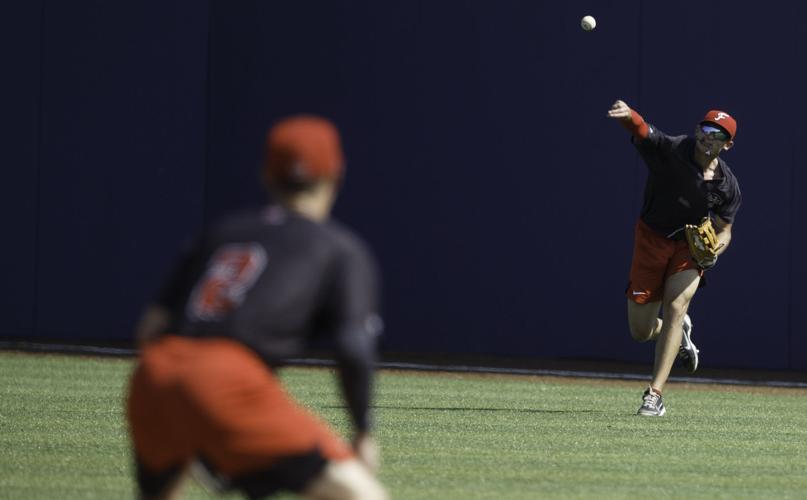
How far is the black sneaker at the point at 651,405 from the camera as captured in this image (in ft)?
37.2

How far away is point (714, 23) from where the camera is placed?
17453mm

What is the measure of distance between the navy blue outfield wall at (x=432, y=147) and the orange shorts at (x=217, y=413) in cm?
1369

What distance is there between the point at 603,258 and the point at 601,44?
2.30 metres

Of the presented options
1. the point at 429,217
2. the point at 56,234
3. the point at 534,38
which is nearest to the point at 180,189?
the point at 56,234

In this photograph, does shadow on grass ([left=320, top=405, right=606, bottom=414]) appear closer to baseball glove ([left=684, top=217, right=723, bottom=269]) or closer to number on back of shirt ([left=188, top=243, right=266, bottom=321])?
baseball glove ([left=684, top=217, right=723, bottom=269])

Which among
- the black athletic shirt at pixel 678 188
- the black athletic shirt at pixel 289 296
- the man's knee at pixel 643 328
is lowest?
the man's knee at pixel 643 328

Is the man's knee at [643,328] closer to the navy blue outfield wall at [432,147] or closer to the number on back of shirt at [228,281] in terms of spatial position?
the navy blue outfield wall at [432,147]

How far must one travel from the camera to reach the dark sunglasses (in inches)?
434

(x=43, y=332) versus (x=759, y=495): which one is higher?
(x=759, y=495)

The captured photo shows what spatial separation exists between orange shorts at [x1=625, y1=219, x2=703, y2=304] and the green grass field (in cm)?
89

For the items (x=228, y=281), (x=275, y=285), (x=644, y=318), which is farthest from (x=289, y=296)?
(x=644, y=318)

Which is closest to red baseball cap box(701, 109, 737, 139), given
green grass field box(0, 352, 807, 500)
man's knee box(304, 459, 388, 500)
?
green grass field box(0, 352, 807, 500)

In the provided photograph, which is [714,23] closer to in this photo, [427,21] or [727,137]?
[427,21]

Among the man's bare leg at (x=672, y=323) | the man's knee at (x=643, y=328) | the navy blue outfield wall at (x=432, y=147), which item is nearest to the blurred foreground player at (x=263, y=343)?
the man's bare leg at (x=672, y=323)
